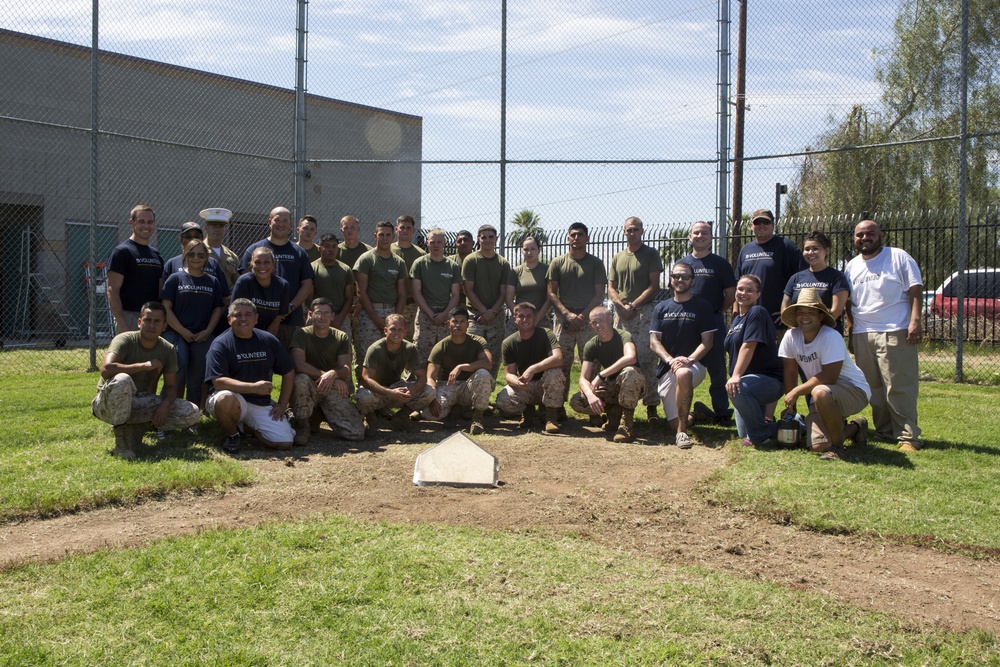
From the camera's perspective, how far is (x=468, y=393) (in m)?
8.77

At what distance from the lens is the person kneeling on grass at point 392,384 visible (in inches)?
331

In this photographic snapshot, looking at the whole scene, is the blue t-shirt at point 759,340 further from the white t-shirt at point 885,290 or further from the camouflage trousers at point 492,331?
the camouflage trousers at point 492,331

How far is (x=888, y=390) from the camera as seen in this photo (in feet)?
24.6

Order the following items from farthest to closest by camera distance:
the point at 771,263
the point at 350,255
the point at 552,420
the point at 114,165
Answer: the point at 114,165
the point at 350,255
the point at 552,420
the point at 771,263

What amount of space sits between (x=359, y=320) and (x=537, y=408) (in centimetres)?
228

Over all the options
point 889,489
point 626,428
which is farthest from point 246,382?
point 889,489

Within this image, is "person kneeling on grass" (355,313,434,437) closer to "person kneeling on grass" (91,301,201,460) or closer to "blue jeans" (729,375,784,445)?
"person kneeling on grass" (91,301,201,460)

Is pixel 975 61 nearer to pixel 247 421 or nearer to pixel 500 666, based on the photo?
pixel 247 421

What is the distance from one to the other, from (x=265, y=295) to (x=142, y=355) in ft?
4.63

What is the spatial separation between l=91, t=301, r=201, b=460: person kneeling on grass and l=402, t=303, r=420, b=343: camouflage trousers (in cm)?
333

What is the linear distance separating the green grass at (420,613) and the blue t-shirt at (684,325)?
13.0 ft

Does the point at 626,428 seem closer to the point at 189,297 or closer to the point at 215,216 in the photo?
the point at 189,297

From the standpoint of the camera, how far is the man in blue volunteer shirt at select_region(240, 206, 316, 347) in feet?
28.6

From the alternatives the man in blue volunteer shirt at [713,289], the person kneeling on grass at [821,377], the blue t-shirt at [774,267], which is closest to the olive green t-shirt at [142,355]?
the man in blue volunteer shirt at [713,289]
